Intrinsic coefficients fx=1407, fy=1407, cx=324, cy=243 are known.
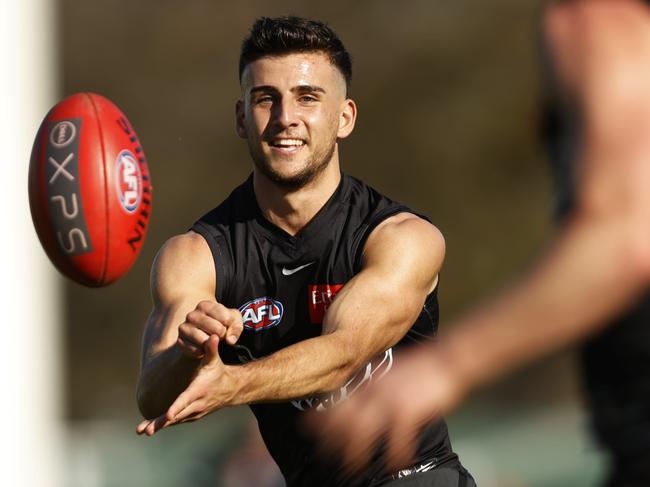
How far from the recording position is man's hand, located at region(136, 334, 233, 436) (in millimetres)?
3967

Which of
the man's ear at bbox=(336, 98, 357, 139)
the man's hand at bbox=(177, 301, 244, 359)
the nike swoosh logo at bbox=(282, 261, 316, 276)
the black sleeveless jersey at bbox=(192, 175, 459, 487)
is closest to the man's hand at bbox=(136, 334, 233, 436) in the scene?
the man's hand at bbox=(177, 301, 244, 359)

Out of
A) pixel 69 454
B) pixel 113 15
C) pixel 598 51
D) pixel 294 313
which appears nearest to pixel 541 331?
pixel 598 51

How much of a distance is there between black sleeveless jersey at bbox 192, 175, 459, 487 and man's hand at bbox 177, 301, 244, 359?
3.10ft

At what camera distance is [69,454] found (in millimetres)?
11680

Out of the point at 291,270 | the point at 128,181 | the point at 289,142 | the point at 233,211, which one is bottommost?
the point at 291,270

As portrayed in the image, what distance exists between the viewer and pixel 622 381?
261 cm

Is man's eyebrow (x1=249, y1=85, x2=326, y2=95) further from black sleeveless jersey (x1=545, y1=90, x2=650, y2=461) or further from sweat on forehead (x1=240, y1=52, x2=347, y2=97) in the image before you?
black sleeveless jersey (x1=545, y1=90, x2=650, y2=461)

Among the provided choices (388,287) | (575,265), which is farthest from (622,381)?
(388,287)

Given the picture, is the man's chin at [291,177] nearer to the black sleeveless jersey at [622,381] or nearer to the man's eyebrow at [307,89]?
the man's eyebrow at [307,89]

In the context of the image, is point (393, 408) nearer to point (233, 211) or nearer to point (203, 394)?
point (203, 394)

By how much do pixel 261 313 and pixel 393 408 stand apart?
9.95ft

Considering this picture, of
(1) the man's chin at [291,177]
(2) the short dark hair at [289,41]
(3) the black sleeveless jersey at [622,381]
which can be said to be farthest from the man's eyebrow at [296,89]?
(3) the black sleeveless jersey at [622,381]

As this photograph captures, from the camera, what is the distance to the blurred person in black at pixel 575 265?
1998 millimetres

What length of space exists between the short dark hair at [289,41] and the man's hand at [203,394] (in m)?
1.64
